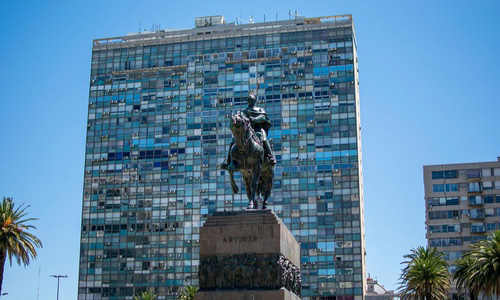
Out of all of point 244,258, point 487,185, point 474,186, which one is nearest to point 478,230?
point 474,186

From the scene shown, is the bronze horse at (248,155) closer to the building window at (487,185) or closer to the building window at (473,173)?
the building window at (473,173)

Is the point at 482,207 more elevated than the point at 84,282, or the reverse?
the point at 482,207

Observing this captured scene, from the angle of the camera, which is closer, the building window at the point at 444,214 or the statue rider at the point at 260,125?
the statue rider at the point at 260,125

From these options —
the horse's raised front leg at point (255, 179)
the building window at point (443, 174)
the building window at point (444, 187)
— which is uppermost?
the building window at point (443, 174)

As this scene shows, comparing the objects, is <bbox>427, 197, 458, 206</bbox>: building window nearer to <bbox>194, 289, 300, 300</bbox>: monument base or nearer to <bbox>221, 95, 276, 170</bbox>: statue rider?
<bbox>221, 95, 276, 170</bbox>: statue rider

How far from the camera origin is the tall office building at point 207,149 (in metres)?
103

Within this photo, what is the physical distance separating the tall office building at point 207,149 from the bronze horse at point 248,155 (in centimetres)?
6552

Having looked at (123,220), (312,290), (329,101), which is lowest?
(312,290)

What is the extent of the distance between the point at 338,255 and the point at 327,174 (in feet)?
35.4

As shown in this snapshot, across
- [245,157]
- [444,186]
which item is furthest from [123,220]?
[245,157]

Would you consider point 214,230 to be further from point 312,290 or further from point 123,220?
point 123,220

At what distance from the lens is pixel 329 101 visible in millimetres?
105938

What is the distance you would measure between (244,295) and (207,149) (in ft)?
246

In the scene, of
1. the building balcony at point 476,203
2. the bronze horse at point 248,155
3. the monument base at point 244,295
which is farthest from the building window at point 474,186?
the monument base at point 244,295
